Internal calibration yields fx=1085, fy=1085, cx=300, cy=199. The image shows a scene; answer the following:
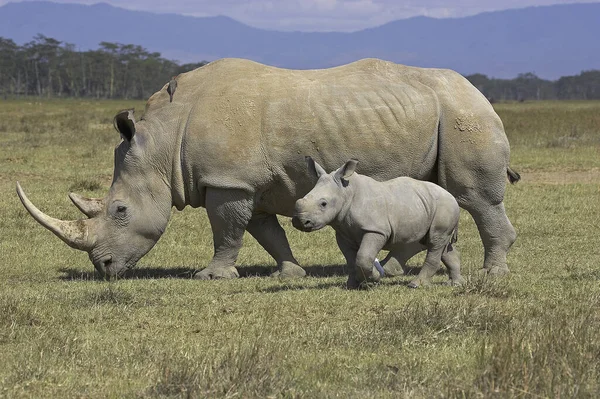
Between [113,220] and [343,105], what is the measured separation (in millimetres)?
2365

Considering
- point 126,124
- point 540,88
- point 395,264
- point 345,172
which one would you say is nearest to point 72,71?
point 540,88

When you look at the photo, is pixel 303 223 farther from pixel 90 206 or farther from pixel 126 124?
pixel 90 206

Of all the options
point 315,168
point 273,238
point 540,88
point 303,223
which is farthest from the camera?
point 540,88

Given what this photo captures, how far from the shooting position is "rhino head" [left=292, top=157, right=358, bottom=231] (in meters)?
8.12

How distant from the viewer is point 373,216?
8.43m

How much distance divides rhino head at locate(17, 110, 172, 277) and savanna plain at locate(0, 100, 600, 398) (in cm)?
30

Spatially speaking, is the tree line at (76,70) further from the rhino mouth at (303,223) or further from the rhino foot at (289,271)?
the rhino mouth at (303,223)

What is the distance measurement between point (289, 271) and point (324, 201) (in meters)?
2.13

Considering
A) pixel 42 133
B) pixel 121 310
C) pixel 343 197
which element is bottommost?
pixel 42 133

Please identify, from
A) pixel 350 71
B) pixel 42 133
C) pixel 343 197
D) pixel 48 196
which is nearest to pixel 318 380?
pixel 343 197

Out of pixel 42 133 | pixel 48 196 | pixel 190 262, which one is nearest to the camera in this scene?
pixel 190 262

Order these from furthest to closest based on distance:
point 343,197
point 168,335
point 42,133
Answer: point 42,133 → point 343,197 → point 168,335

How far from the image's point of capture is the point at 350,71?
10.4 meters

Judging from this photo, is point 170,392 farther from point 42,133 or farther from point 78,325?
point 42,133
